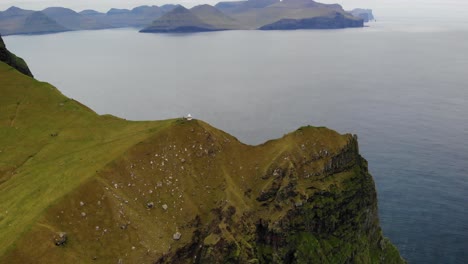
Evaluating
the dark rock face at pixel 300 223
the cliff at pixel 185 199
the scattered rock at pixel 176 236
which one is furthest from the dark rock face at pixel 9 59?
the dark rock face at pixel 300 223

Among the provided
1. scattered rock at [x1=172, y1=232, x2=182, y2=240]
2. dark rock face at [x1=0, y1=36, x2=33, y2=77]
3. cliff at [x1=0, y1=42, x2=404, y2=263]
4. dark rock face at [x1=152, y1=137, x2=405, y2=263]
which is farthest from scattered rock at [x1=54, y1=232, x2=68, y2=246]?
dark rock face at [x1=0, y1=36, x2=33, y2=77]

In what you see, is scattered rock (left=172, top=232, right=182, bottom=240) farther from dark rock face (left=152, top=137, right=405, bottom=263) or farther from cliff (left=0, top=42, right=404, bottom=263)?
dark rock face (left=152, top=137, right=405, bottom=263)

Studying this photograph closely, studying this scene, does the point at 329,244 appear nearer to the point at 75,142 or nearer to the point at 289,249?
the point at 289,249

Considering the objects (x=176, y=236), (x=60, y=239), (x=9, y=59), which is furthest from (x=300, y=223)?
(x=9, y=59)

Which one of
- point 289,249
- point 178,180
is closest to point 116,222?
point 178,180

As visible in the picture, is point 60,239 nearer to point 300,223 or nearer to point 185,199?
point 185,199
